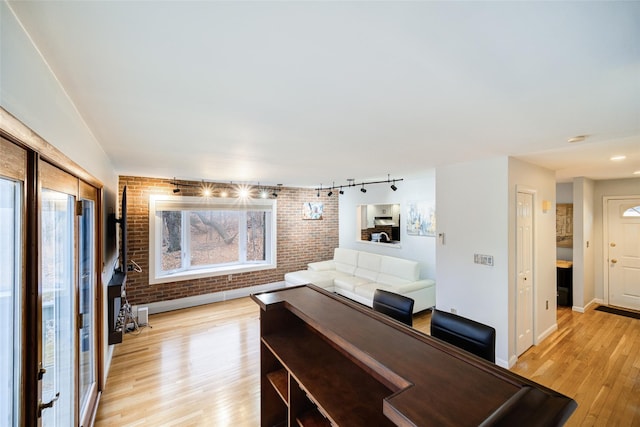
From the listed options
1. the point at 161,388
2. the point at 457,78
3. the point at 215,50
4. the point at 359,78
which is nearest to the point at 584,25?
the point at 457,78

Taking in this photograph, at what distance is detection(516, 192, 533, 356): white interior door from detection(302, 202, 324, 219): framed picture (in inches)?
171

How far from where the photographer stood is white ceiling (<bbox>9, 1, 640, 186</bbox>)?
0.86 m

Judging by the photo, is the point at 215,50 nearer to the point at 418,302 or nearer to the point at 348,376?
the point at 348,376

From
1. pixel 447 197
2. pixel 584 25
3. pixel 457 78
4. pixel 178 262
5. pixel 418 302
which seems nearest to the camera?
pixel 584 25

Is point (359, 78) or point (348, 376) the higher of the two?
point (359, 78)

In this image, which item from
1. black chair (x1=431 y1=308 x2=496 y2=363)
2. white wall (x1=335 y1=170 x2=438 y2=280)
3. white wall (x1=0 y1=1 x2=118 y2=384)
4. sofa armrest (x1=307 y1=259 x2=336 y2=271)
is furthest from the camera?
sofa armrest (x1=307 y1=259 x2=336 y2=271)

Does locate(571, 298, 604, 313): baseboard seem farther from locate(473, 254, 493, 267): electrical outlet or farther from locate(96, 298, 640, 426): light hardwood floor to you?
locate(473, 254, 493, 267): electrical outlet

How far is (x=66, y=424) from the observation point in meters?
1.72

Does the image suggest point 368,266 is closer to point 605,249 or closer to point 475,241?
point 475,241

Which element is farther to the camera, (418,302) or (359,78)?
(418,302)

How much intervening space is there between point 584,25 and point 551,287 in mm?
4244

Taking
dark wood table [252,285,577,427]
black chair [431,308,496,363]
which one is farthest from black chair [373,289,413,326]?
dark wood table [252,285,577,427]

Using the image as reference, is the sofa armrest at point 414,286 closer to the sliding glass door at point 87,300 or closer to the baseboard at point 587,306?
the baseboard at point 587,306

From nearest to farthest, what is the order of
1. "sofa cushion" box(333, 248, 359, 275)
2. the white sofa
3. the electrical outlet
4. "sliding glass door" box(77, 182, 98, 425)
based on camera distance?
"sliding glass door" box(77, 182, 98, 425) < the electrical outlet < the white sofa < "sofa cushion" box(333, 248, 359, 275)
